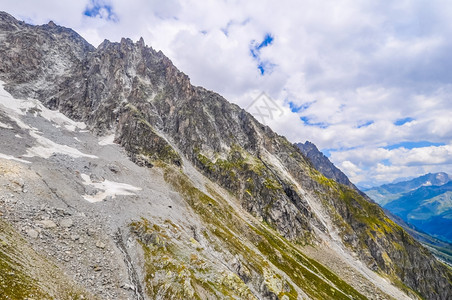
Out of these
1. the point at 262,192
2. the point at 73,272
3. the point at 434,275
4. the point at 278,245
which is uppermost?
the point at 434,275

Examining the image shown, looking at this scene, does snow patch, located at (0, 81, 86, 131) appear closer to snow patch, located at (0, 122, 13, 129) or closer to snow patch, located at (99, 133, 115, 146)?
snow patch, located at (99, 133, 115, 146)

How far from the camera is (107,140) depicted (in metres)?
142

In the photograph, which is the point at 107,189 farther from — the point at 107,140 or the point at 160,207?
the point at 107,140

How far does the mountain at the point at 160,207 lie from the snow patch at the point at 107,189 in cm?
71

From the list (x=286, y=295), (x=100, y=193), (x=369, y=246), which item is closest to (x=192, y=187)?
(x=100, y=193)

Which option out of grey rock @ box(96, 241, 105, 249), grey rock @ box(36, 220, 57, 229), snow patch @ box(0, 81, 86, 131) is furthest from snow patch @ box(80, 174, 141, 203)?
snow patch @ box(0, 81, 86, 131)

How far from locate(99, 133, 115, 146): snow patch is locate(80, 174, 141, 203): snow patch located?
57876mm

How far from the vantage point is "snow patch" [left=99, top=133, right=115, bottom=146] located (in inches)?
5377

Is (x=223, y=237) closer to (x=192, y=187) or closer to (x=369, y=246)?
(x=192, y=187)

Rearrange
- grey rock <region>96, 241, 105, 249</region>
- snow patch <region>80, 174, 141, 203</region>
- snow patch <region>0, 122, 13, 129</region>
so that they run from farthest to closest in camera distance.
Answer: snow patch <region>0, 122, 13, 129</region>
snow patch <region>80, 174, 141, 203</region>
grey rock <region>96, 241, 105, 249</region>

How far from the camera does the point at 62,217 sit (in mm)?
49125

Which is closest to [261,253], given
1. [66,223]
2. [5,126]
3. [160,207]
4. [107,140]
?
[160,207]

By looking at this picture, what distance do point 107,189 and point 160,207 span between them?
17789 millimetres

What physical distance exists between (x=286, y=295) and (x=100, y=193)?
62.2 metres
